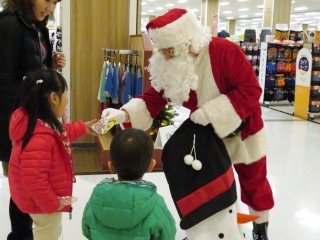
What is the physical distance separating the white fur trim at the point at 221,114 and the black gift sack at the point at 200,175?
56mm

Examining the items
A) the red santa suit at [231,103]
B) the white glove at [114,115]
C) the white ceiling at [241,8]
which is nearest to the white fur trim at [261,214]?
the red santa suit at [231,103]

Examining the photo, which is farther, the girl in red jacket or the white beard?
the white beard

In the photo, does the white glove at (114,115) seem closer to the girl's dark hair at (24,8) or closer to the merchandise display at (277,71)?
the girl's dark hair at (24,8)

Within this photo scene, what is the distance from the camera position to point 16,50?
2.02 metres

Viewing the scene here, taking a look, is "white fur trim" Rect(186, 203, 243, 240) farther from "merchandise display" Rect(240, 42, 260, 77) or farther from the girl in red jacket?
"merchandise display" Rect(240, 42, 260, 77)

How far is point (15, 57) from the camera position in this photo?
2029mm

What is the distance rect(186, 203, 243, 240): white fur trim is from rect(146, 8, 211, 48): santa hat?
0.83 meters

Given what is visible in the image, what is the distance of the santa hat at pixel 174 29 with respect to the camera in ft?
6.05

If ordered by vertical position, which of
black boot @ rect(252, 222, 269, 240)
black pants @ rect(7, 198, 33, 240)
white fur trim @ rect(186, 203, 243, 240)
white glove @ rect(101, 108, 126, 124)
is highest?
white glove @ rect(101, 108, 126, 124)

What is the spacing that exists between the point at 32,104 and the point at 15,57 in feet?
1.31

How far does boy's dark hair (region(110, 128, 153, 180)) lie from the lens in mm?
1436

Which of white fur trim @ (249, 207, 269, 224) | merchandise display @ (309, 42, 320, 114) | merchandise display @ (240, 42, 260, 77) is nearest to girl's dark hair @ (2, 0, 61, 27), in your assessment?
white fur trim @ (249, 207, 269, 224)

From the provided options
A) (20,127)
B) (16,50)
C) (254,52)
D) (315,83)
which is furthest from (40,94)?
(254,52)

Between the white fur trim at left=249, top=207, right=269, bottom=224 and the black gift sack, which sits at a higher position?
the black gift sack
